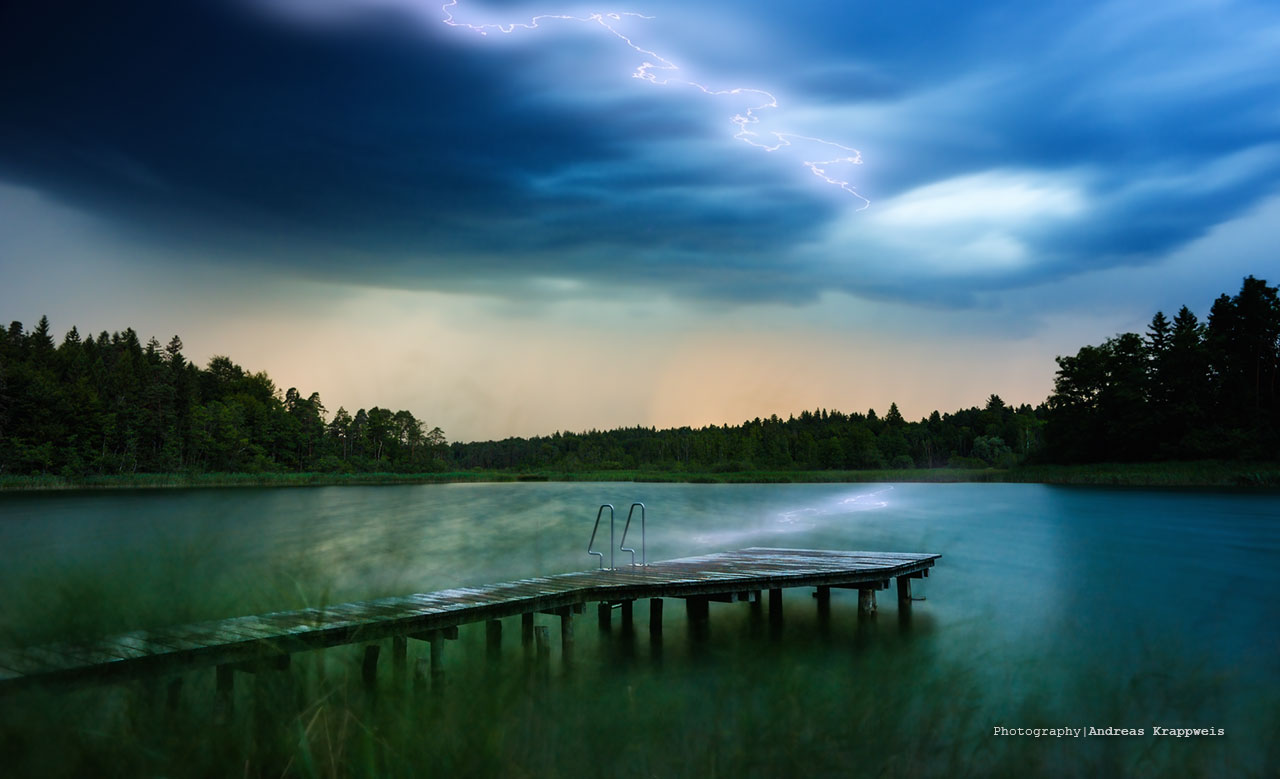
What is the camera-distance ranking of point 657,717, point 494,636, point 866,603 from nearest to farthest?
point 657,717
point 494,636
point 866,603

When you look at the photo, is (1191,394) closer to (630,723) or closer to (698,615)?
(698,615)

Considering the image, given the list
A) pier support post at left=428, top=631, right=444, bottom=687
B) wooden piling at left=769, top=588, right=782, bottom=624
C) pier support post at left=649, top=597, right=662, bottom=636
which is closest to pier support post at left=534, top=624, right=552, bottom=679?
pier support post at left=428, top=631, right=444, bottom=687

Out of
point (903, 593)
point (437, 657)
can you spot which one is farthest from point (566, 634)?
point (903, 593)

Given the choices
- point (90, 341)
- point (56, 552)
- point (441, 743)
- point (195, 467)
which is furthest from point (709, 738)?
point (90, 341)

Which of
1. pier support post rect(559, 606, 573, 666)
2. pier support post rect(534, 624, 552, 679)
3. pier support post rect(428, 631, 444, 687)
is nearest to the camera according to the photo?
pier support post rect(428, 631, 444, 687)

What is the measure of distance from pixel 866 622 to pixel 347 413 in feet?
375

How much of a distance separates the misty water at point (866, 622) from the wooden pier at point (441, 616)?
431 mm

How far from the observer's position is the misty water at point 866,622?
22.6 feet

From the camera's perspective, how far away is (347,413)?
11644cm

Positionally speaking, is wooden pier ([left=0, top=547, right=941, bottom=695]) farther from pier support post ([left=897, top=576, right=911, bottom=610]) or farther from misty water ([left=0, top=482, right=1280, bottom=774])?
misty water ([left=0, top=482, right=1280, bottom=774])

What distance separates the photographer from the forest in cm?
6306

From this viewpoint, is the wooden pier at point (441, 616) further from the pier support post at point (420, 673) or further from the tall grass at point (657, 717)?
the tall grass at point (657, 717)

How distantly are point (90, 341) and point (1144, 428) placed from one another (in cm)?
11947

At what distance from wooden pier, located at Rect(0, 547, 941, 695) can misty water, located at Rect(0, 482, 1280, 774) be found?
0.43 metres
